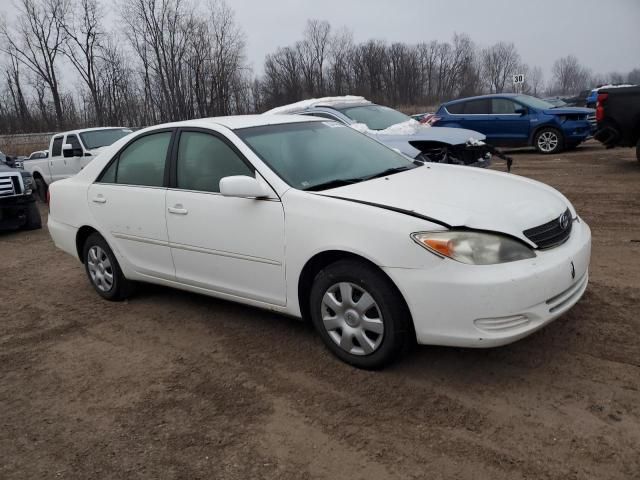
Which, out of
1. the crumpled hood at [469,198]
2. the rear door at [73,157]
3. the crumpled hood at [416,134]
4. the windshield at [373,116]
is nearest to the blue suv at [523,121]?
the windshield at [373,116]

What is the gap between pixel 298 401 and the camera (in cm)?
321

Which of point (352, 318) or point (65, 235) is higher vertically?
point (65, 235)

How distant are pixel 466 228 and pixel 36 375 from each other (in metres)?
3.03

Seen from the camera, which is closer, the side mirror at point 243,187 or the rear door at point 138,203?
the side mirror at point 243,187

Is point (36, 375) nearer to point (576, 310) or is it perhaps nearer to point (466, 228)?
point (466, 228)

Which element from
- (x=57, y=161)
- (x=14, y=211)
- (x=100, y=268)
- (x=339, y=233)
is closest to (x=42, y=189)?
(x=57, y=161)

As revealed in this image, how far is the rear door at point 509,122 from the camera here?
14.1 meters

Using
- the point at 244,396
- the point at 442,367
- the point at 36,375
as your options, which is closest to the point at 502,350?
the point at 442,367

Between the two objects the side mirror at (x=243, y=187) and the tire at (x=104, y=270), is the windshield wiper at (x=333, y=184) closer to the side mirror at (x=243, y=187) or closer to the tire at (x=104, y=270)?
the side mirror at (x=243, y=187)

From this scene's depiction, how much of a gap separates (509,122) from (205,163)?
38.6ft

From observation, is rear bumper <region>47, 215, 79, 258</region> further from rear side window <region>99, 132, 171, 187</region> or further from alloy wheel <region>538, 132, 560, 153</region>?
alloy wheel <region>538, 132, 560, 153</region>

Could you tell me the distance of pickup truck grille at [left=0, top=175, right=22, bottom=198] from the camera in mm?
9188

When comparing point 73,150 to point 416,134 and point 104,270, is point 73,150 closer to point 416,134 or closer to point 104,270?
point 416,134

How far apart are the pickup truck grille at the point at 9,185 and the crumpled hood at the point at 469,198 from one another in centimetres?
768
